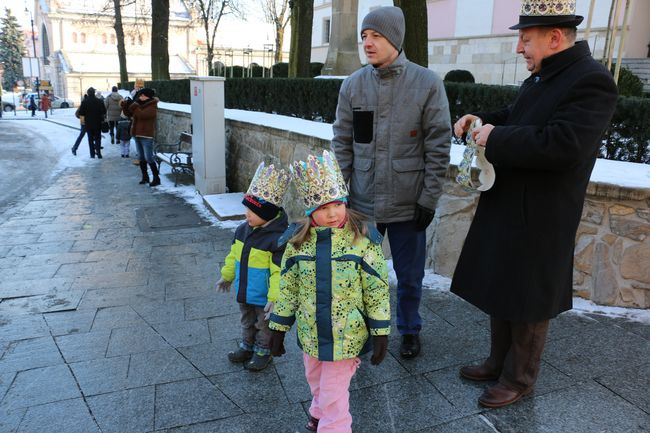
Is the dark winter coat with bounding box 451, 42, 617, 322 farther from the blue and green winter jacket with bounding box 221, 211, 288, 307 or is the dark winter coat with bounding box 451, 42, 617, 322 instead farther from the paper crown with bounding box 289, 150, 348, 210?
the blue and green winter jacket with bounding box 221, 211, 288, 307

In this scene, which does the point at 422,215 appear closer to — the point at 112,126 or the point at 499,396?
the point at 499,396

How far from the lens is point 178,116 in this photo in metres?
12.6

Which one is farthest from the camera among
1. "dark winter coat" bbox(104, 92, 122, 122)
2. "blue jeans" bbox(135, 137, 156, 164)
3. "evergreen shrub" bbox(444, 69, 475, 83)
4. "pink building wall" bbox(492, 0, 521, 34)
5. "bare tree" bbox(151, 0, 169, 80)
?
"pink building wall" bbox(492, 0, 521, 34)

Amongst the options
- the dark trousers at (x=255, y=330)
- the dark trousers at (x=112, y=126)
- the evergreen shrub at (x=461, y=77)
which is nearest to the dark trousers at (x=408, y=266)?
the dark trousers at (x=255, y=330)

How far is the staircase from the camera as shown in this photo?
14452 millimetres

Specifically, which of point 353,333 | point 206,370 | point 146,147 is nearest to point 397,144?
point 353,333

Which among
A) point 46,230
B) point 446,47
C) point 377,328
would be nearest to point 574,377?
point 377,328

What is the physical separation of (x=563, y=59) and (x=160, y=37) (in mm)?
16914

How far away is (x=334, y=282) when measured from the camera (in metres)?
2.39

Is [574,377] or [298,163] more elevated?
[298,163]

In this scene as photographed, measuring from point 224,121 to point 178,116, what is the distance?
4.53 metres

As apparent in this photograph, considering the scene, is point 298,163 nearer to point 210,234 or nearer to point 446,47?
point 210,234

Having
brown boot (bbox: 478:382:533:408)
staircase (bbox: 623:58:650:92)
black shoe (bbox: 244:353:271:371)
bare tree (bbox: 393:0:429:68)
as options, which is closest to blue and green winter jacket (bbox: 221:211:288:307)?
black shoe (bbox: 244:353:271:371)

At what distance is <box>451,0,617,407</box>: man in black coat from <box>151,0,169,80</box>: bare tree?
16.0m
